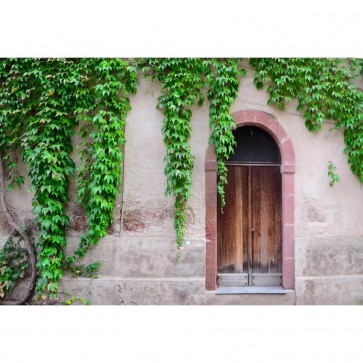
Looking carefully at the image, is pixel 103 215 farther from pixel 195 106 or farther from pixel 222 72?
pixel 222 72

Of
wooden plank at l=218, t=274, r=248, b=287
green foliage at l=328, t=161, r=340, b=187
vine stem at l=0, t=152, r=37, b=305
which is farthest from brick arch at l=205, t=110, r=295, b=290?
vine stem at l=0, t=152, r=37, b=305

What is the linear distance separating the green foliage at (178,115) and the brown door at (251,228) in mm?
738

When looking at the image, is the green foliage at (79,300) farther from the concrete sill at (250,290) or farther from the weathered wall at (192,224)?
the concrete sill at (250,290)

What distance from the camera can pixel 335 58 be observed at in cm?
568

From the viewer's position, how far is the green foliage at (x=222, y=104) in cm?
541

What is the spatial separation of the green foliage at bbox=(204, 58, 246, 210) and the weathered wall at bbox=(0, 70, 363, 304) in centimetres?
18

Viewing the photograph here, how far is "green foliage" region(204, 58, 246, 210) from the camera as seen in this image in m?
5.41

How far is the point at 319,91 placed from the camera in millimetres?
5676

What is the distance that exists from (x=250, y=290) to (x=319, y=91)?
130 inches

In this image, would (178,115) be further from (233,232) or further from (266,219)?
(266,219)

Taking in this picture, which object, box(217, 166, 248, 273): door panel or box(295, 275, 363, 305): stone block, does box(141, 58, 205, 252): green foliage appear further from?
box(295, 275, 363, 305): stone block

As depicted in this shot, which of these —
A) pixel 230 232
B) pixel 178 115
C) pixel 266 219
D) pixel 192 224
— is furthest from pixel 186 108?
pixel 266 219

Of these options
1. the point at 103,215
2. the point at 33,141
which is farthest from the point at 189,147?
the point at 33,141

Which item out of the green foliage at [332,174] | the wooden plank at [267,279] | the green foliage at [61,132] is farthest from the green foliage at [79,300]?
the green foliage at [332,174]
